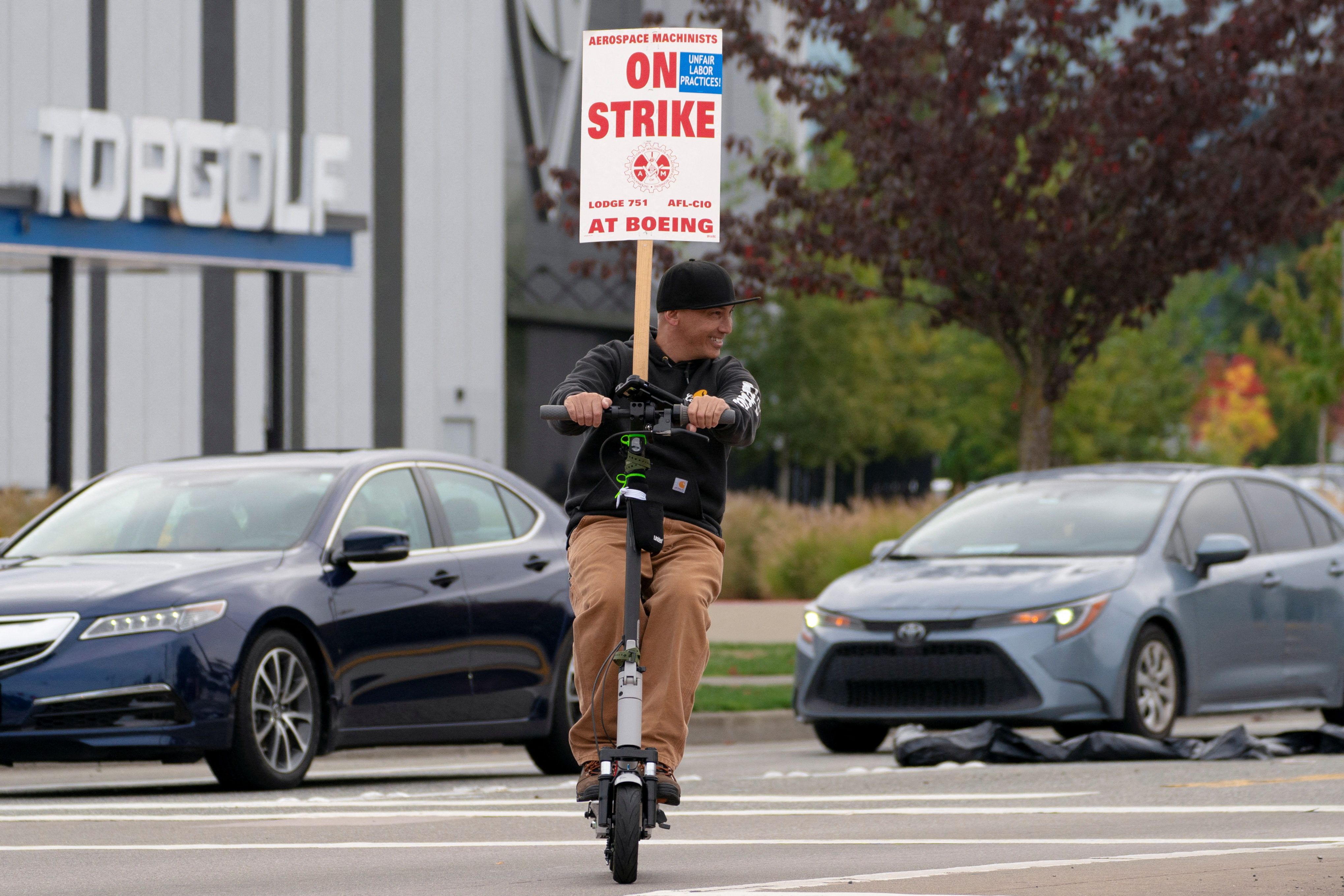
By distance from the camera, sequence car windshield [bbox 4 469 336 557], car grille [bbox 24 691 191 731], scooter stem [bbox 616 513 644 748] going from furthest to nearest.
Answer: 1. car windshield [bbox 4 469 336 557]
2. car grille [bbox 24 691 191 731]
3. scooter stem [bbox 616 513 644 748]

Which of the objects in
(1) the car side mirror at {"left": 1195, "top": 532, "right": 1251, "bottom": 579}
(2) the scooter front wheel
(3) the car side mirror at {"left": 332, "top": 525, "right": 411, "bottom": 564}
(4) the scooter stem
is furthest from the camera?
(1) the car side mirror at {"left": 1195, "top": 532, "right": 1251, "bottom": 579}

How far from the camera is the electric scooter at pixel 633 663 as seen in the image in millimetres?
A: 5926

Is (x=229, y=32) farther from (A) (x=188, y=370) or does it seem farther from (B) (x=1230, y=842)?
(B) (x=1230, y=842)

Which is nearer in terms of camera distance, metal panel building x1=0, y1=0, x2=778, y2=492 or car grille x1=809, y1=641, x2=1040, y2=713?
car grille x1=809, y1=641, x2=1040, y2=713

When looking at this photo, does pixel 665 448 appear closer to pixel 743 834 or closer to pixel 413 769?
pixel 743 834

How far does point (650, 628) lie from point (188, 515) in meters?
4.53

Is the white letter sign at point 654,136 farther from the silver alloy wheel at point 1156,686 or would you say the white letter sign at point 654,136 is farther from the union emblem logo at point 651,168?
the silver alloy wheel at point 1156,686

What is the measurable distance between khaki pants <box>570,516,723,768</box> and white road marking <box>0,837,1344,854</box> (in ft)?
2.68

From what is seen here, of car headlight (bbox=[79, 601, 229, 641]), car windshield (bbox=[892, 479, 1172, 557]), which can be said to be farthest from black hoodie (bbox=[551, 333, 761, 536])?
car windshield (bbox=[892, 479, 1172, 557])

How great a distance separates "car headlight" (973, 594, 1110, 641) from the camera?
35.8 feet

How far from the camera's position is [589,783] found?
6.23 m

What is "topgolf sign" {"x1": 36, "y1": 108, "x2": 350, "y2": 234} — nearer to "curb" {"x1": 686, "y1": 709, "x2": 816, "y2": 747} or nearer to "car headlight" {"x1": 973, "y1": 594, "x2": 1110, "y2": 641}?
"curb" {"x1": 686, "y1": 709, "x2": 816, "y2": 747}

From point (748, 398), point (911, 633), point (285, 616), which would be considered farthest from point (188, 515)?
point (748, 398)

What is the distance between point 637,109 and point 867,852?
7.95ft
